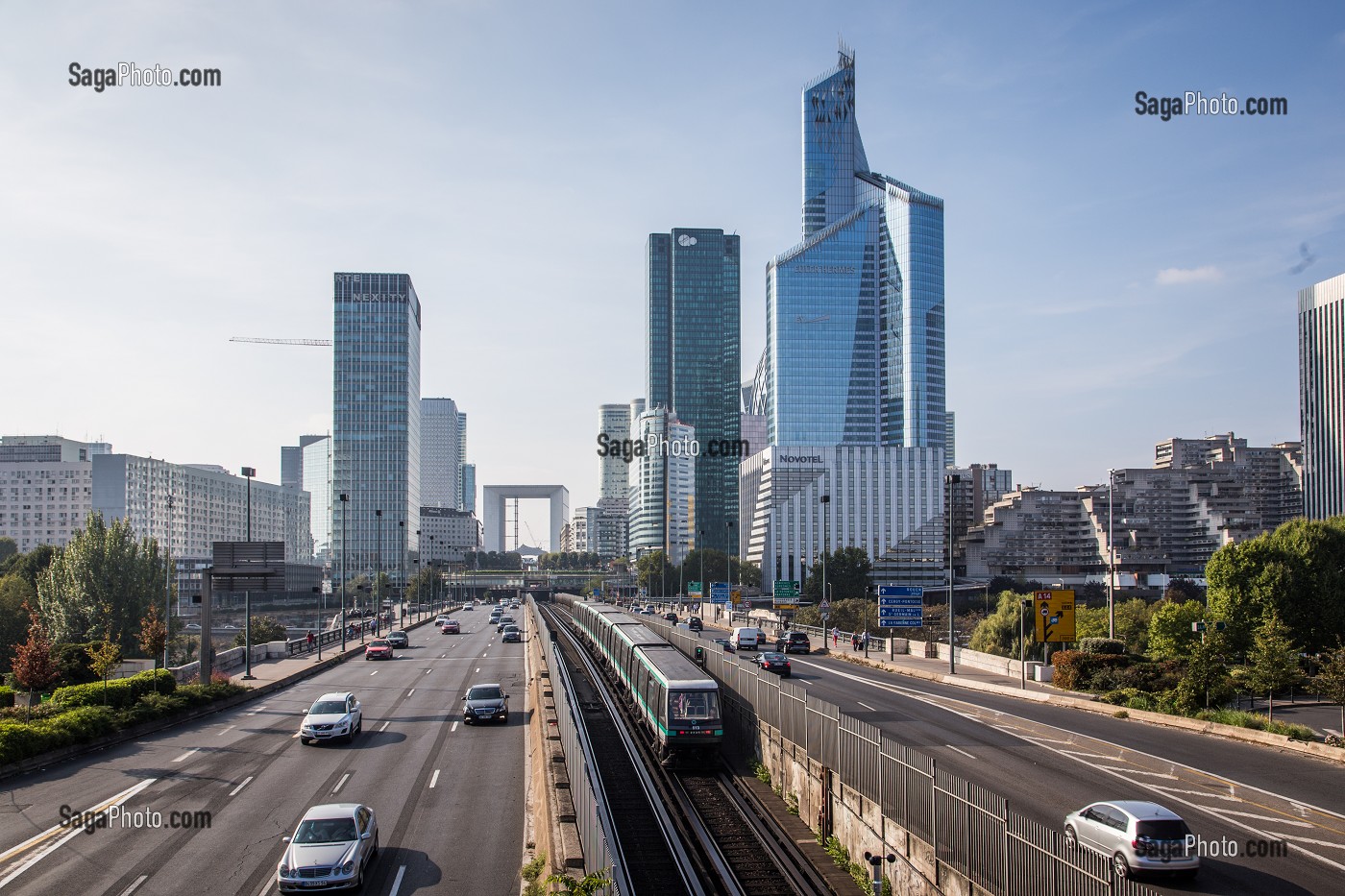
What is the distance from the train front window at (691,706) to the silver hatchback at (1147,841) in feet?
45.9

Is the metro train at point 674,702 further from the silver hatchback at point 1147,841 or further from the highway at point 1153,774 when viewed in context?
the silver hatchback at point 1147,841

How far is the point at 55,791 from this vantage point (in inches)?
1023

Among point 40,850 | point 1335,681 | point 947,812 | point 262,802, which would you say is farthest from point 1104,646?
point 40,850

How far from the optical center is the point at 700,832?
78.7ft

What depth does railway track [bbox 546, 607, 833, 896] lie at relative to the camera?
2058cm

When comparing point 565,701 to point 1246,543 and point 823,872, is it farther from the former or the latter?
point 1246,543

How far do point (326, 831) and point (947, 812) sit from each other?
1181cm

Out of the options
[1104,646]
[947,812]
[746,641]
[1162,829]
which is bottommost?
[746,641]

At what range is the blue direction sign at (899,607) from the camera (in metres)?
59.9

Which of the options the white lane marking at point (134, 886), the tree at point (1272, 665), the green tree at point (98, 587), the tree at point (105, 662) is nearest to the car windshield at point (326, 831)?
the white lane marking at point (134, 886)

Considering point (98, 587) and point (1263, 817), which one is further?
point (98, 587)

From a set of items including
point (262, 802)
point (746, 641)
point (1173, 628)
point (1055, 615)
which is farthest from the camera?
point (746, 641)

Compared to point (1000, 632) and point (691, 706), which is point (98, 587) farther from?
point (1000, 632)

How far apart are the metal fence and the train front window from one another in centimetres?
208
